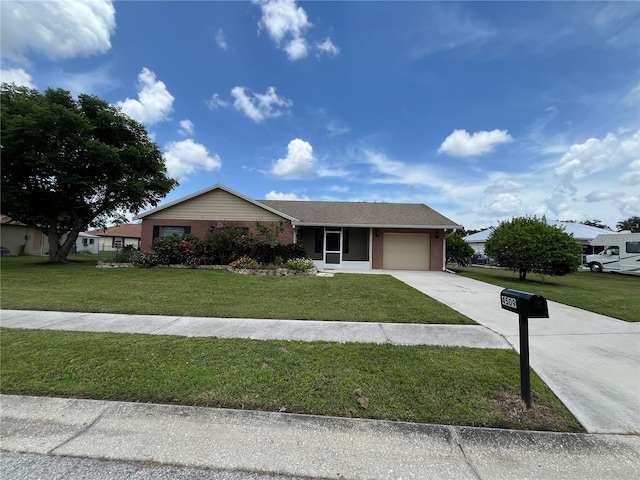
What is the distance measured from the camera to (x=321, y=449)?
2484 millimetres

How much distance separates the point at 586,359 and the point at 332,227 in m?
14.5

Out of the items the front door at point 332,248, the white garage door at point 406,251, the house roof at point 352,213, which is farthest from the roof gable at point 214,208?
the white garage door at point 406,251

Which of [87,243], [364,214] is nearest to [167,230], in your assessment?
[364,214]

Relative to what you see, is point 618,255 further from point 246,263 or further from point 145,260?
point 145,260

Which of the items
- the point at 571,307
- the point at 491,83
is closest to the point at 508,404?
the point at 571,307

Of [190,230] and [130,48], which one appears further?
[190,230]

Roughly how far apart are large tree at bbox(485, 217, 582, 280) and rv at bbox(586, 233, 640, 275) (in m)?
11.4

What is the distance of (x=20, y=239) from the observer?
26.3 m

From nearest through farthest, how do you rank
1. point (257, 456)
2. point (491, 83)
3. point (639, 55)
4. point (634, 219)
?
point (257, 456) → point (639, 55) → point (491, 83) → point (634, 219)

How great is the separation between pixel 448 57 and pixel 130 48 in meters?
11.8

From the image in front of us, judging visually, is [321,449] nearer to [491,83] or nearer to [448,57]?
[448,57]

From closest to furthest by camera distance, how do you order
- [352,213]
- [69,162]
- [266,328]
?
[266,328] → [69,162] → [352,213]

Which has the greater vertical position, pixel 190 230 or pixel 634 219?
pixel 634 219

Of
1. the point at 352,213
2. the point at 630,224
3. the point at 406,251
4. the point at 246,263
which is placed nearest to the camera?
the point at 246,263
